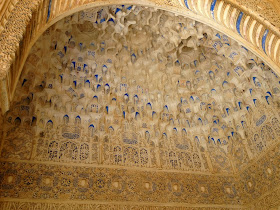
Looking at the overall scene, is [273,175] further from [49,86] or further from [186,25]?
[49,86]

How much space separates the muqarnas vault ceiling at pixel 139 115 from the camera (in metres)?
4.63

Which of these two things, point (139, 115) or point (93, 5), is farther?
point (139, 115)

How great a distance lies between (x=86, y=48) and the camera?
5180 mm

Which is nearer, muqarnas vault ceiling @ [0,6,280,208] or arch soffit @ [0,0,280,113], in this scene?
arch soffit @ [0,0,280,113]

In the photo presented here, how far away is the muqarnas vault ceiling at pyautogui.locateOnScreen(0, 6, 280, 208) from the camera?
463cm

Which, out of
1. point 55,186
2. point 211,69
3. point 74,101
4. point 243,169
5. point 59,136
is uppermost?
point 211,69

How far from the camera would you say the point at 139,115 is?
220 inches

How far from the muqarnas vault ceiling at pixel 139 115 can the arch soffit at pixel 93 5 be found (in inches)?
48.2

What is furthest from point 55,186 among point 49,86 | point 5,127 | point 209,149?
point 209,149

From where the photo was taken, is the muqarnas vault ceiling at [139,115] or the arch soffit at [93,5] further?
the muqarnas vault ceiling at [139,115]

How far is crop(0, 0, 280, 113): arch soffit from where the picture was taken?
2.03 metres

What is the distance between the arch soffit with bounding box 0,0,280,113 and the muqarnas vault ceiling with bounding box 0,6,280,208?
122 cm

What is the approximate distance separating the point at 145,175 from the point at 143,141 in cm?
71

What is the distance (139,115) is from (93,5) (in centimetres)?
267
